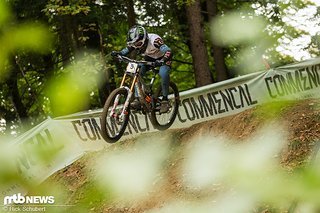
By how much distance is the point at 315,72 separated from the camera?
1053cm

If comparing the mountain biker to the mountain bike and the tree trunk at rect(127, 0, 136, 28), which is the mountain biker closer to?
the mountain bike

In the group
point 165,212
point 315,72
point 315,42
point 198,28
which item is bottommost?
point 165,212

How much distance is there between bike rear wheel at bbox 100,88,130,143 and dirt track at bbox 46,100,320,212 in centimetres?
29

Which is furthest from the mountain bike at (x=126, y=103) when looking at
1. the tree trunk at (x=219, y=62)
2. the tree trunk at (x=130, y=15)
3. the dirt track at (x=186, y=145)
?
the tree trunk at (x=219, y=62)

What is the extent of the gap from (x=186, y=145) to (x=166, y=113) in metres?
0.82

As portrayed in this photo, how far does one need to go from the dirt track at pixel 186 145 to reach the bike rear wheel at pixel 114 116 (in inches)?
11.5

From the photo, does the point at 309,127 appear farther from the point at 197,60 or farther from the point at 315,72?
the point at 197,60

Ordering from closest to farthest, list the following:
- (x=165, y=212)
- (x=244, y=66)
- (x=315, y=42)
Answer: (x=165, y=212) → (x=315, y=42) → (x=244, y=66)

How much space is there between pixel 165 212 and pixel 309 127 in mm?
2927

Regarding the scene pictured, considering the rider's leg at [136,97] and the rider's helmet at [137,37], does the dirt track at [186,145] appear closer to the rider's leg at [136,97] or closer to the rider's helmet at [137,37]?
the rider's leg at [136,97]

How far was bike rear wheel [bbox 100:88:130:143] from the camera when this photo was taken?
7.10 meters

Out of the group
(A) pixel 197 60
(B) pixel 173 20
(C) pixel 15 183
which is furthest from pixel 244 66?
(C) pixel 15 183

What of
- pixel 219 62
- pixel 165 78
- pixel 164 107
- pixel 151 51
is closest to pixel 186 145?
pixel 164 107

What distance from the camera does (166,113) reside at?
898cm
